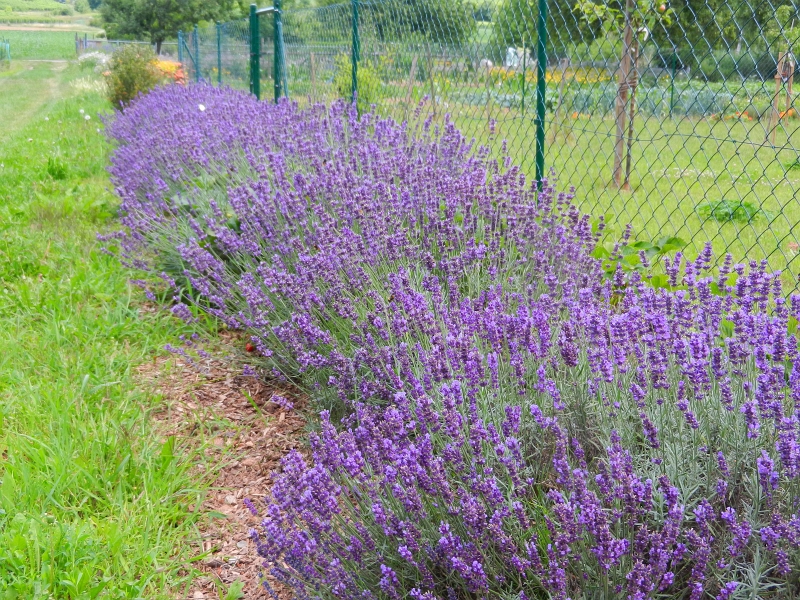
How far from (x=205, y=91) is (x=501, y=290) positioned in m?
8.07

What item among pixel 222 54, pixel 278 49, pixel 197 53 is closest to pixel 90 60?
pixel 197 53

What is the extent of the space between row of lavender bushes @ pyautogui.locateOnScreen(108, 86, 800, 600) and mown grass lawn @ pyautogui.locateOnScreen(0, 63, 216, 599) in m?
0.41

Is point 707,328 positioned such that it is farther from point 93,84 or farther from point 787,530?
point 93,84

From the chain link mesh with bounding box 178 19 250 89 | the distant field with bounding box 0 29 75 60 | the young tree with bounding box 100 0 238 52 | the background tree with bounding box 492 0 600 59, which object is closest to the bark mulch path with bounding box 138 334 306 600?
the background tree with bounding box 492 0 600 59

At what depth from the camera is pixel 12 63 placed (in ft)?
85.2

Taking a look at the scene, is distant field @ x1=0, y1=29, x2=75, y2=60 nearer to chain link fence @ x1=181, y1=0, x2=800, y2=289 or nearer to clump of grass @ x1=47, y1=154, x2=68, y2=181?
clump of grass @ x1=47, y1=154, x2=68, y2=181

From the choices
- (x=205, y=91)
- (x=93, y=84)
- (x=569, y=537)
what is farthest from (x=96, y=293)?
(x=93, y=84)

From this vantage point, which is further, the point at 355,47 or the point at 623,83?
the point at 355,47

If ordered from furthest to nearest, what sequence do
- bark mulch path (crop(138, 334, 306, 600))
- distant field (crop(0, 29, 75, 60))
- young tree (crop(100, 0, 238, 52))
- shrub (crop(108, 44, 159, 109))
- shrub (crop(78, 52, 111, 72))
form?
young tree (crop(100, 0, 238, 52)) → shrub (crop(78, 52, 111, 72)) → distant field (crop(0, 29, 75, 60)) → shrub (crop(108, 44, 159, 109)) → bark mulch path (crop(138, 334, 306, 600))

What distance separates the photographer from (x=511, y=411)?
5.88 ft

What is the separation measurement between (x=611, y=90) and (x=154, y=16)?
1528 inches

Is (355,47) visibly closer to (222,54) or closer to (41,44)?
(222,54)

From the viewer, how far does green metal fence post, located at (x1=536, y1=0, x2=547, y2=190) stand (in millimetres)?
4141

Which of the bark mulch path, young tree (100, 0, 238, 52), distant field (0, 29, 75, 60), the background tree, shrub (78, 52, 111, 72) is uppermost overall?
young tree (100, 0, 238, 52)
